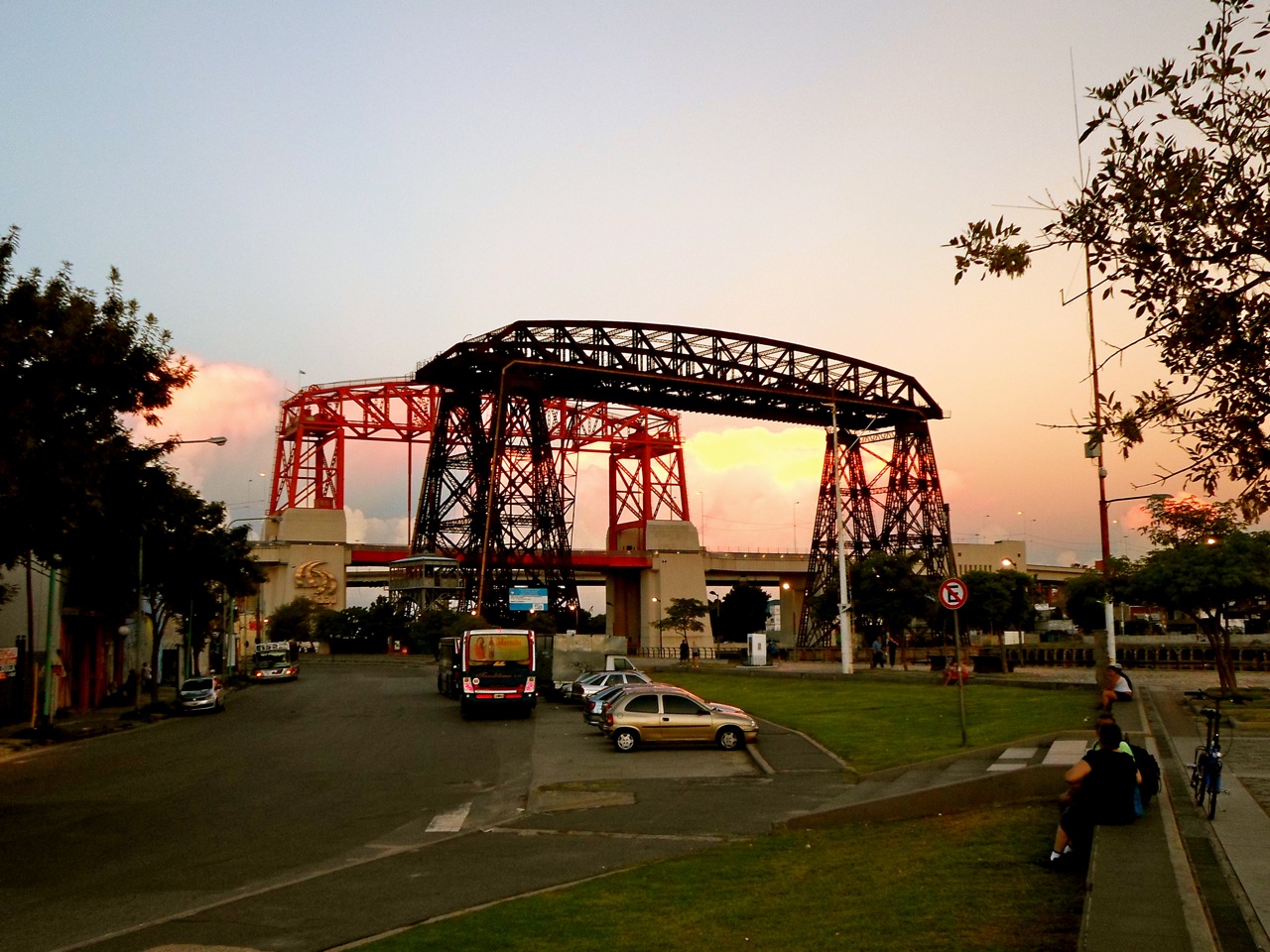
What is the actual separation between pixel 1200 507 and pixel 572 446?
9435cm

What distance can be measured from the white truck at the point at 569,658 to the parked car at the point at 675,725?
61.0 ft

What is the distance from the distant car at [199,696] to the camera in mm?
43688

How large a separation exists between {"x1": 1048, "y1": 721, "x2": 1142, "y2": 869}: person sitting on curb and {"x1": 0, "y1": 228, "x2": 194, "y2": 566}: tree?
610 inches

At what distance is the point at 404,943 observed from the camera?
9.73 metres

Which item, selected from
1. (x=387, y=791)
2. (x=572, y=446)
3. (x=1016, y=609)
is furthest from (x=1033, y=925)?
(x=572, y=446)

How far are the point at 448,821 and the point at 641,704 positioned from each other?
Answer: 945 cm

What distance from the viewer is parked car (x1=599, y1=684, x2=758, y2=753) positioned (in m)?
25.4

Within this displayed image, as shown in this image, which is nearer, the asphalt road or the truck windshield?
the asphalt road

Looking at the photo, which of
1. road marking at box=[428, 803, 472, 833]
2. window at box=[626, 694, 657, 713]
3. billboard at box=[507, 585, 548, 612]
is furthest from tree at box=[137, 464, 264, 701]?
road marking at box=[428, 803, 472, 833]

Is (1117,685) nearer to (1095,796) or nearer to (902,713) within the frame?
(902,713)

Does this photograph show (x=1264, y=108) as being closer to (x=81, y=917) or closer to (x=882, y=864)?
(x=882, y=864)

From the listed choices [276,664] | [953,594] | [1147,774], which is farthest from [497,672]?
[276,664]

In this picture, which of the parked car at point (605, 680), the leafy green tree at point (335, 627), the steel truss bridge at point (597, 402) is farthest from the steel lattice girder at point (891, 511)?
the leafy green tree at point (335, 627)

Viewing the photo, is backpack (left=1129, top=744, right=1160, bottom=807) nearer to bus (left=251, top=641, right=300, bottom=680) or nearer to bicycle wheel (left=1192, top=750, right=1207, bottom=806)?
bicycle wheel (left=1192, top=750, right=1207, bottom=806)
